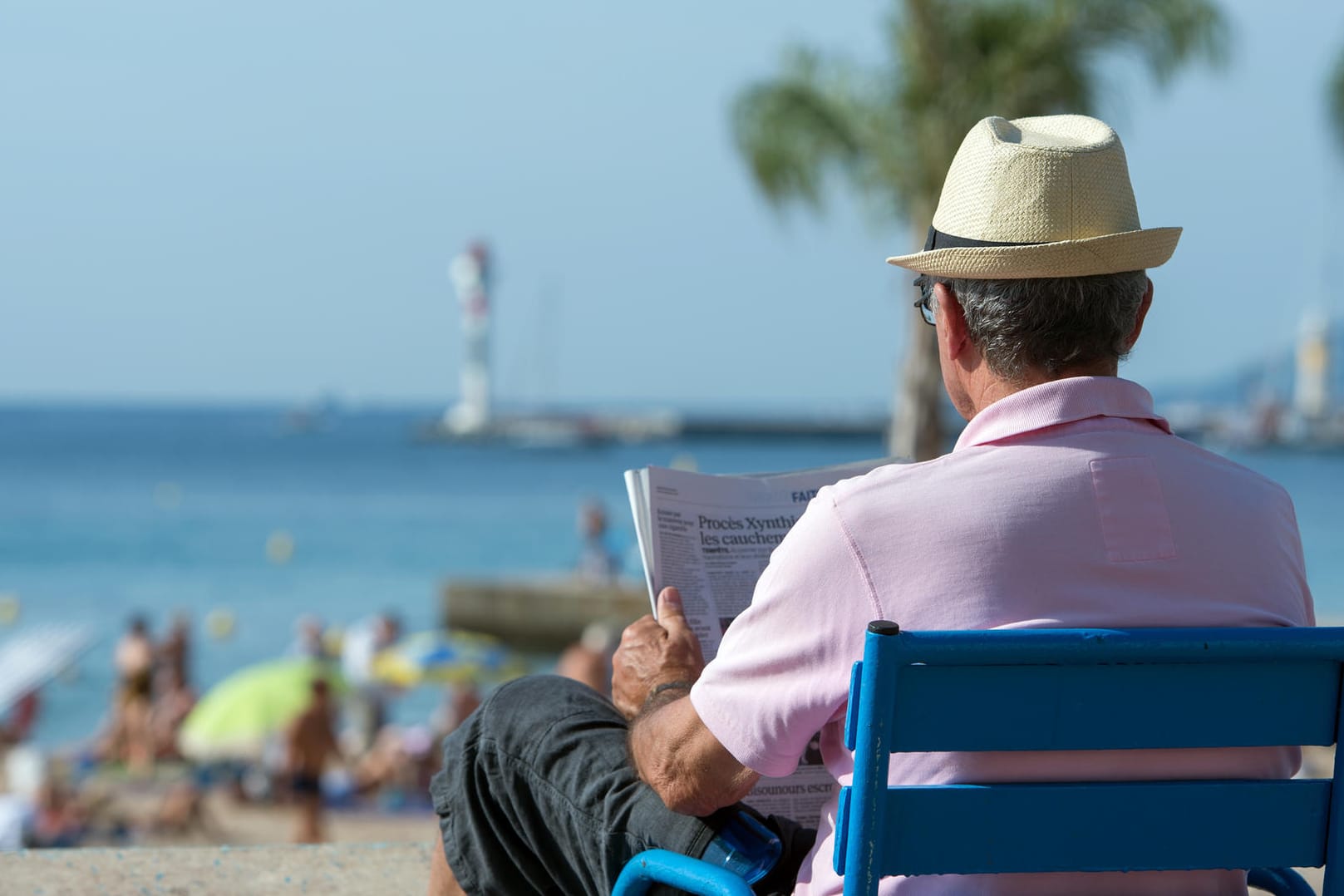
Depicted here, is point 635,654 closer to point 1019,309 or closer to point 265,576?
point 1019,309

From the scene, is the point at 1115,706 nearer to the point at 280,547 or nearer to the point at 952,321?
the point at 952,321

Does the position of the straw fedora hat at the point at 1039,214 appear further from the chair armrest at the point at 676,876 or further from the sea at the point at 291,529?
the sea at the point at 291,529

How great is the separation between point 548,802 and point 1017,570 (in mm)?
769

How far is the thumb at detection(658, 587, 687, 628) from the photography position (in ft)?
6.21

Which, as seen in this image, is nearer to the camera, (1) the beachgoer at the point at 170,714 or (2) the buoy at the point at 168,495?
(1) the beachgoer at the point at 170,714

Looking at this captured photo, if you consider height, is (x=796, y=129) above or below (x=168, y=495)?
above

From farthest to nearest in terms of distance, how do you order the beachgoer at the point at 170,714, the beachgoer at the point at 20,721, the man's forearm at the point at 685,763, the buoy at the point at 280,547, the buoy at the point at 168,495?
1. the buoy at the point at 168,495
2. the buoy at the point at 280,547
3. the beachgoer at the point at 20,721
4. the beachgoer at the point at 170,714
5. the man's forearm at the point at 685,763

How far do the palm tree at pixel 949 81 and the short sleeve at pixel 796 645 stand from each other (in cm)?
705

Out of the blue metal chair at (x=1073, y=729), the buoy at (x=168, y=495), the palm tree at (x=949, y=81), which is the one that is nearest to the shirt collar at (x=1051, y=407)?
the blue metal chair at (x=1073, y=729)

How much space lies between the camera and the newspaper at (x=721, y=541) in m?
1.94

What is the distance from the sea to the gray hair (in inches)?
106

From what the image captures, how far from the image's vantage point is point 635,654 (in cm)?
189

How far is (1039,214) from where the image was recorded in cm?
157

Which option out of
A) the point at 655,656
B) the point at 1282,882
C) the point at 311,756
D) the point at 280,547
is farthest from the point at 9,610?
the point at 1282,882
